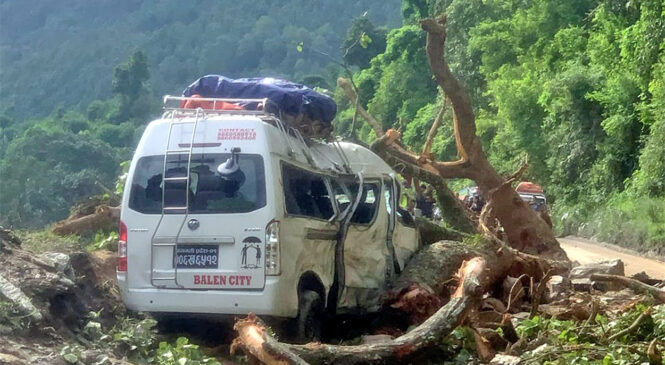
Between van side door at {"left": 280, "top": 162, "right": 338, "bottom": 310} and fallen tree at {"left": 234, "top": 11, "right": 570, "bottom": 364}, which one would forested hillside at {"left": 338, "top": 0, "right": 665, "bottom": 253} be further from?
van side door at {"left": 280, "top": 162, "right": 338, "bottom": 310}

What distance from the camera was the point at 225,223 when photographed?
8.47 m

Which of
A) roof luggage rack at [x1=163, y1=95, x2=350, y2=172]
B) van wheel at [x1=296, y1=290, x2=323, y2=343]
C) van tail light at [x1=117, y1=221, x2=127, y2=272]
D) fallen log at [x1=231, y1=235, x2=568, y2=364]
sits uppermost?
roof luggage rack at [x1=163, y1=95, x2=350, y2=172]

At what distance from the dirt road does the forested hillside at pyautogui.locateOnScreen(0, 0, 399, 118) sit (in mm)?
60043

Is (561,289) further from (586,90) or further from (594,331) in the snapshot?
(586,90)

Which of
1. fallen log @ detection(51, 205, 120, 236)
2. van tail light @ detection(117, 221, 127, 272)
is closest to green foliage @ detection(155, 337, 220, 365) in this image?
van tail light @ detection(117, 221, 127, 272)

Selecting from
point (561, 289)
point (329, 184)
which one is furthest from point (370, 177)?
Result: point (561, 289)

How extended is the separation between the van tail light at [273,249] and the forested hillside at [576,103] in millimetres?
7814

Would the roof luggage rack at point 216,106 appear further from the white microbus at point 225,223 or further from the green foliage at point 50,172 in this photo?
the green foliage at point 50,172

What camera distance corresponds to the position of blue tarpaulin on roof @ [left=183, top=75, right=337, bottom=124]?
986cm

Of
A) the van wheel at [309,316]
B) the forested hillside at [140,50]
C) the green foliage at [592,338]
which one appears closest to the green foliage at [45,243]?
the van wheel at [309,316]

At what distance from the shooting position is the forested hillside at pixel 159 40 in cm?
8812

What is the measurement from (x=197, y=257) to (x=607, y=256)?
546 inches

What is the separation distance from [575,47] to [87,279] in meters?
25.2

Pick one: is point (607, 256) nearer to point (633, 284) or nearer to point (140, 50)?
point (633, 284)
